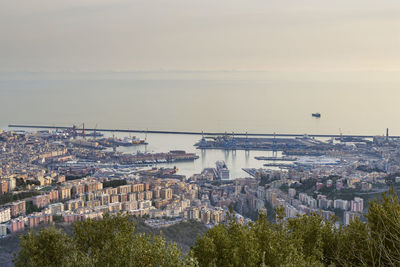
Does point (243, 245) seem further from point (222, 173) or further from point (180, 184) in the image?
point (222, 173)

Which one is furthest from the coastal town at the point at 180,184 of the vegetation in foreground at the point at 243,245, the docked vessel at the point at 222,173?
the vegetation in foreground at the point at 243,245

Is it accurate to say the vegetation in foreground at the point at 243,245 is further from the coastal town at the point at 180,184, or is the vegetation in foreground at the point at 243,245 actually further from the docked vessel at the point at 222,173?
the docked vessel at the point at 222,173

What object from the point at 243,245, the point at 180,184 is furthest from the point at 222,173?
the point at 243,245

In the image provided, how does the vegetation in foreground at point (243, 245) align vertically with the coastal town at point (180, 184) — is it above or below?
above

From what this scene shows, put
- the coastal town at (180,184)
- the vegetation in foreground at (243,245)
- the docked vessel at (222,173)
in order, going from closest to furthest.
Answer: the vegetation in foreground at (243,245) < the coastal town at (180,184) < the docked vessel at (222,173)

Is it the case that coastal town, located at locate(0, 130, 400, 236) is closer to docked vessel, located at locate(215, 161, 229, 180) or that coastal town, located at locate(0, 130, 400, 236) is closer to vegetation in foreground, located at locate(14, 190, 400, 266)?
docked vessel, located at locate(215, 161, 229, 180)

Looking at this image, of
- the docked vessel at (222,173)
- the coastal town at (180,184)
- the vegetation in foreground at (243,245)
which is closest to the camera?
the vegetation in foreground at (243,245)

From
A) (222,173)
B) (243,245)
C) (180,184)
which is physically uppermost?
(243,245)

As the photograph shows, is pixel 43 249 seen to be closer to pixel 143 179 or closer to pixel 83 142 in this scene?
pixel 143 179
